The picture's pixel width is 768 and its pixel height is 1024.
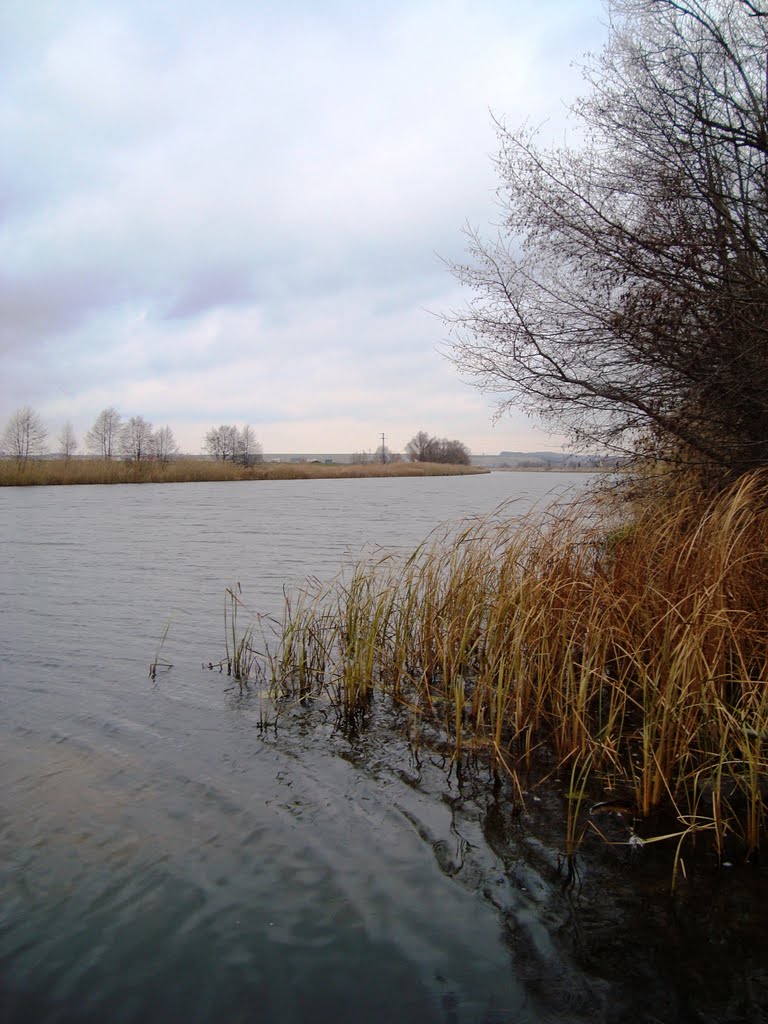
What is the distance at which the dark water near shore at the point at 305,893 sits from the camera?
108 inches

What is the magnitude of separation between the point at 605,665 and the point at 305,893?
2768 millimetres

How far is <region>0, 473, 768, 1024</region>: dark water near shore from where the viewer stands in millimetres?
2754

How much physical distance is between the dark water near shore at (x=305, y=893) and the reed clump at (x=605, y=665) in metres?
0.41

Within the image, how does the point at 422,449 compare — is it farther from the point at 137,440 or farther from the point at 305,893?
the point at 305,893

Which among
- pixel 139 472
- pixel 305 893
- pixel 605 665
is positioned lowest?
pixel 305 893

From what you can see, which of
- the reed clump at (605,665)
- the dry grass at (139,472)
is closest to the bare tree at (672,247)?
the reed clump at (605,665)

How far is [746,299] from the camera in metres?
6.51

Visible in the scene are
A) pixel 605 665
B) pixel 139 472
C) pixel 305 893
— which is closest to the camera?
pixel 305 893

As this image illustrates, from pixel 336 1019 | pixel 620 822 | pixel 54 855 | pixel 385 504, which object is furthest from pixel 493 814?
pixel 385 504

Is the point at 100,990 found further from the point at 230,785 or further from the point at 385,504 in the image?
the point at 385,504

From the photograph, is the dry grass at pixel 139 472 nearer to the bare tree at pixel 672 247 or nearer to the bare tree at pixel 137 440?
the bare tree at pixel 137 440

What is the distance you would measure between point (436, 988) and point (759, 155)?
29.8 feet

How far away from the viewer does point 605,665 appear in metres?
4.99

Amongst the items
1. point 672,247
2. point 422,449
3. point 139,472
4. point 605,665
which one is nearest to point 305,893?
point 605,665
